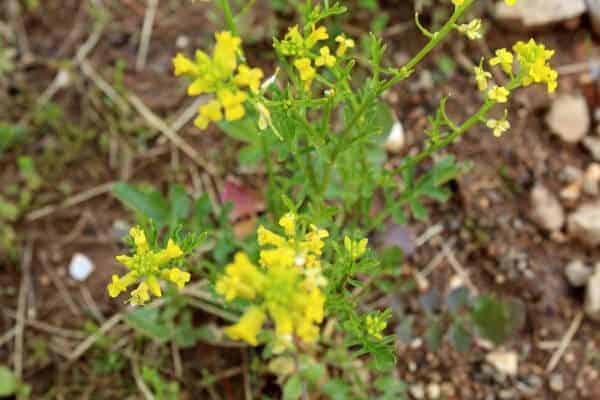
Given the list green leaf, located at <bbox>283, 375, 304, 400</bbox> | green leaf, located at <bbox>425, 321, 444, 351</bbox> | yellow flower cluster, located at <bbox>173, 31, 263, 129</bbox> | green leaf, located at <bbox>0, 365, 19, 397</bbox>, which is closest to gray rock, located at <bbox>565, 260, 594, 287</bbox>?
green leaf, located at <bbox>425, 321, 444, 351</bbox>

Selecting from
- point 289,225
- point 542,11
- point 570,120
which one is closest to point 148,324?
point 289,225

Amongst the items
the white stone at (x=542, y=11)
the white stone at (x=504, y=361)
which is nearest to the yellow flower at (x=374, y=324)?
the white stone at (x=504, y=361)

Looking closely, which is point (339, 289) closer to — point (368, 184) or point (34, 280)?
point (368, 184)

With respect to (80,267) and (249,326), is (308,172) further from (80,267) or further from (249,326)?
(80,267)

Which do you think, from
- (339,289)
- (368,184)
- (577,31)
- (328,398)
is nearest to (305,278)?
(339,289)

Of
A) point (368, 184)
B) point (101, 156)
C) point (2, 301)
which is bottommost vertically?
point (2, 301)

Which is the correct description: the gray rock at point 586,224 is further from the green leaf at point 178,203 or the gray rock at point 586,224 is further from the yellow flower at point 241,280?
the yellow flower at point 241,280
